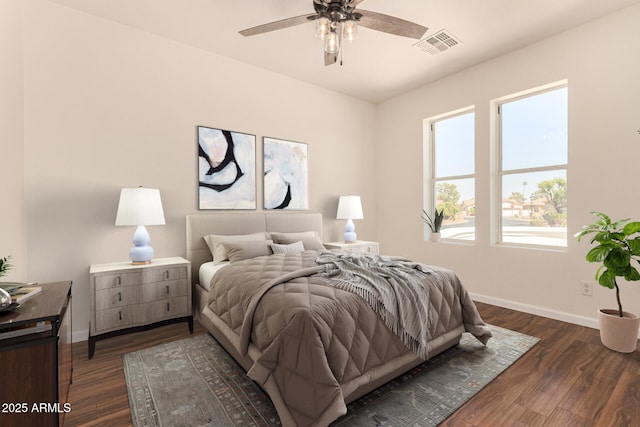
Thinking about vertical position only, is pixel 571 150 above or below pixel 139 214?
above

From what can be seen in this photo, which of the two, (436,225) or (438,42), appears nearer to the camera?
(438,42)

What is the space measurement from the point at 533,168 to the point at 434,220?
4.58 ft

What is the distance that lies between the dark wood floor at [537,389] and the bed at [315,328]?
41 cm

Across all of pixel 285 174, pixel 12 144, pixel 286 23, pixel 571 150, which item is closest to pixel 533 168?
pixel 571 150

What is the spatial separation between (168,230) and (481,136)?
3.97 metres

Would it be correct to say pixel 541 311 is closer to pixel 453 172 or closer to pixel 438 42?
pixel 453 172

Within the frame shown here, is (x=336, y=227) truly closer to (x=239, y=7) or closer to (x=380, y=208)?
(x=380, y=208)

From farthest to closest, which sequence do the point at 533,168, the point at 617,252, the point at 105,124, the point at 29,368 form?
the point at 533,168 → the point at 105,124 → the point at 617,252 → the point at 29,368

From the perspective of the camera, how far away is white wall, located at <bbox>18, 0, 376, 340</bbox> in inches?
100

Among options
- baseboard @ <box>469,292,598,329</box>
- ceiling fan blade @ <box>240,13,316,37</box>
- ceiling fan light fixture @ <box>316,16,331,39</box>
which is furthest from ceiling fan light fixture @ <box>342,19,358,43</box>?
baseboard @ <box>469,292,598,329</box>

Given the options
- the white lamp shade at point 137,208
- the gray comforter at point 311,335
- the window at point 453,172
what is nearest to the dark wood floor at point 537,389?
the gray comforter at point 311,335

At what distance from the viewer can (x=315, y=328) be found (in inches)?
60.6

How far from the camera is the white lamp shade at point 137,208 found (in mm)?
2586

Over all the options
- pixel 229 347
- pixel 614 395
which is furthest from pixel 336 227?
pixel 614 395
